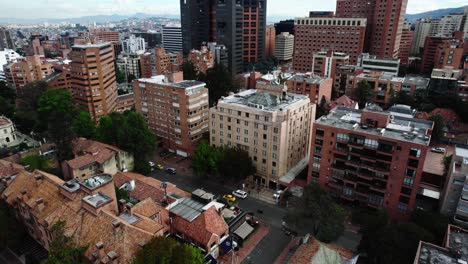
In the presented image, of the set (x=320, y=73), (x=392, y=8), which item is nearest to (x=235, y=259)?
(x=320, y=73)

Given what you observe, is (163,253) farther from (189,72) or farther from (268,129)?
(189,72)

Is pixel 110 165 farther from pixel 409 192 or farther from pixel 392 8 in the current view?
pixel 392 8

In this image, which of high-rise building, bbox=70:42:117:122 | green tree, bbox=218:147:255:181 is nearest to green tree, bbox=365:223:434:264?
green tree, bbox=218:147:255:181

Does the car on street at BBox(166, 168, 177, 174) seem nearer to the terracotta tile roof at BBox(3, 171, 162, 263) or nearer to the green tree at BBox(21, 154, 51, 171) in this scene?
the green tree at BBox(21, 154, 51, 171)

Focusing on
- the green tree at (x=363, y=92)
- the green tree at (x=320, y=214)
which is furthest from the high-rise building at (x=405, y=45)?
the green tree at (x=320, y=214)

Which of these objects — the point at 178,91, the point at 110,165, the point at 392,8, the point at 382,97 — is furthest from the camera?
the point at 392,8

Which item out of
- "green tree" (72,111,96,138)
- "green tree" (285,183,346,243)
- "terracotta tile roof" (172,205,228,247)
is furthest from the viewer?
"green tree" (72,111,96,138)

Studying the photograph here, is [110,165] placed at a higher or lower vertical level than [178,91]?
lower

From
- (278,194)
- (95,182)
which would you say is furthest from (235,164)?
(95,182)
